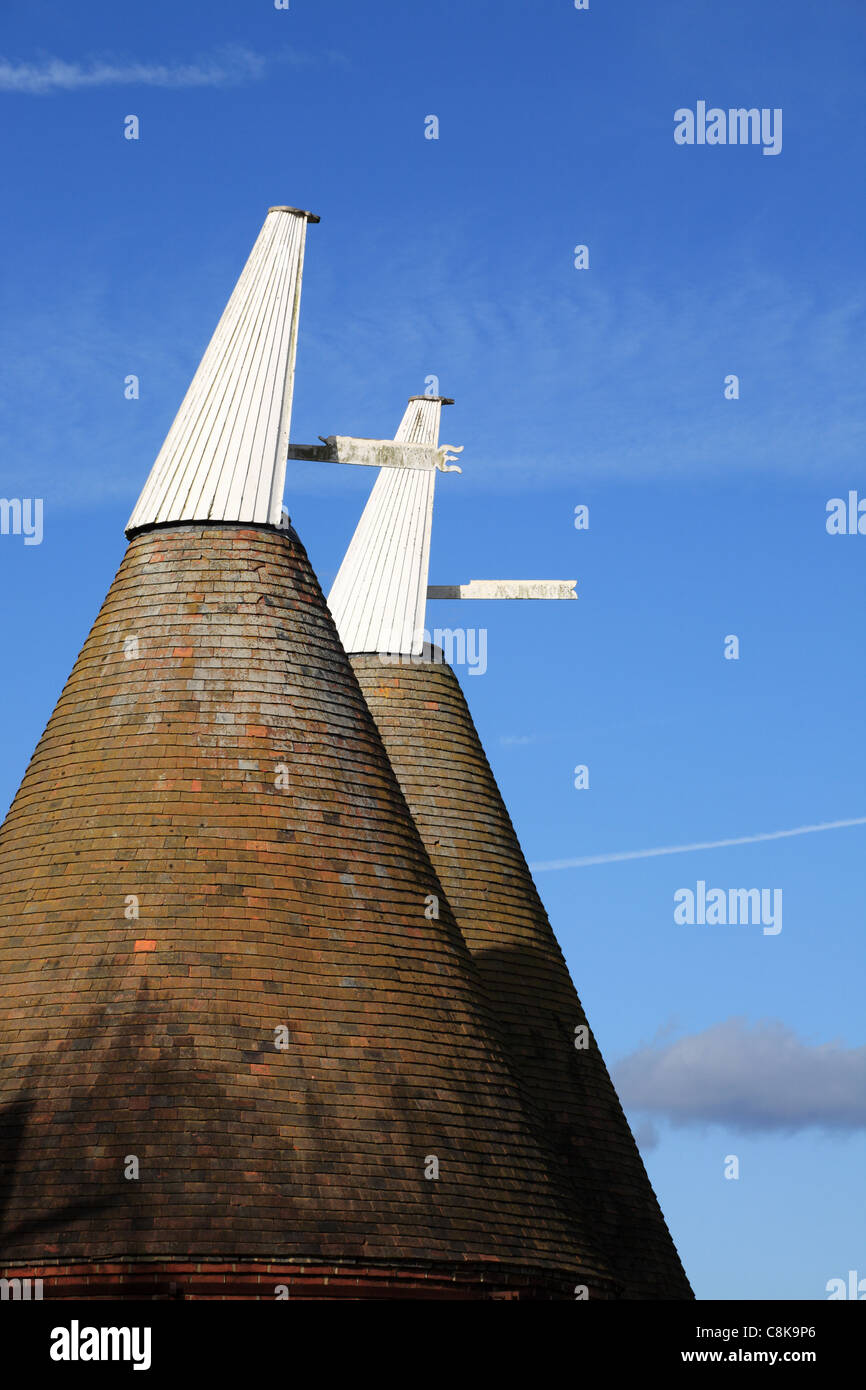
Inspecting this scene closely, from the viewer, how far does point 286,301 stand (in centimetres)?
1627

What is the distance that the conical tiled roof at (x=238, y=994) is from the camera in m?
12.3

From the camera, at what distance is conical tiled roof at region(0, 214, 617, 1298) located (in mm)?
12320

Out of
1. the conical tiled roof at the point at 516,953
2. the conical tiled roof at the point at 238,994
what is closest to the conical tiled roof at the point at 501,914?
the conical tiled roof at the point at 516,953

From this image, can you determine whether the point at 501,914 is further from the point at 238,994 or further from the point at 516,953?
the point at 238,994

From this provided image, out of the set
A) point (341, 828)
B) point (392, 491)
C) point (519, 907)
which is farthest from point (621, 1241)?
Answer: point (392, 491)

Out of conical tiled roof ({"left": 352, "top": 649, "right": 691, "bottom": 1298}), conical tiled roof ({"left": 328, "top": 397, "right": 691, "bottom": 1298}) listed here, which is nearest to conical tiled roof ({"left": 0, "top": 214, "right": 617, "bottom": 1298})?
conical tiled roof ({"left": 328, "top": 397, "right": 691, "bottom": 1298})

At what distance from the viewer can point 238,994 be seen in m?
13.1

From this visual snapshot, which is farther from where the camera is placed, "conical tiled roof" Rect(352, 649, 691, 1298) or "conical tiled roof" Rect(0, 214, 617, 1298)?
"conical tiled roof" Rect(352, 649, 691, 1298)

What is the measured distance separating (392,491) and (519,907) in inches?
176

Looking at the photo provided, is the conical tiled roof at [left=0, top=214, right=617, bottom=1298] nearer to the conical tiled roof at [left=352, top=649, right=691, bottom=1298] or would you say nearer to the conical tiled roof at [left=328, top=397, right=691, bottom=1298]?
the conical tiled roof at [left=328, top=397, right=691, bottom=1298]

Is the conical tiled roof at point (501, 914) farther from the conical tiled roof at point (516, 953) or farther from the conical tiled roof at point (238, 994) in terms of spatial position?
the conical tiled roof at point (238, 994)

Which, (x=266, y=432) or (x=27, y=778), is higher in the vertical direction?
(x=266, y=432)

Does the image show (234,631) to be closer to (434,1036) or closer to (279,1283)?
(434,1036)

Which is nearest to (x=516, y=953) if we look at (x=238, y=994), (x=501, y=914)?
(x=501, y=914)
